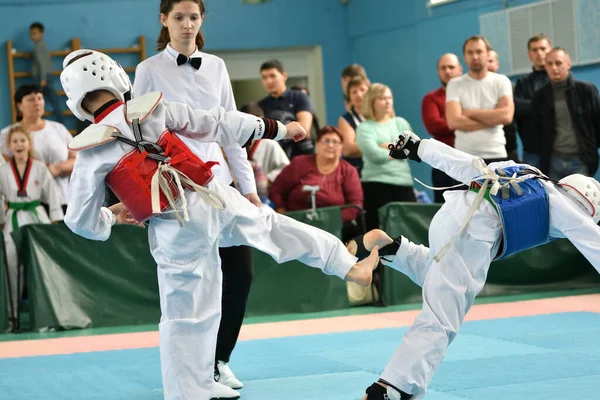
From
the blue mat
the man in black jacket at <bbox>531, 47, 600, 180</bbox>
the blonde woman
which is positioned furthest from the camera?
the man in black jacket at <bbox>531, 47, 600, 180</bbox>

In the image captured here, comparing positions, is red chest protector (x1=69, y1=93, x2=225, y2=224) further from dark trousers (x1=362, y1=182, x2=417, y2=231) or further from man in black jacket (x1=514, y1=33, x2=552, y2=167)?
man in black jacket (x1=514, y1=33, x2=552, y2=167)

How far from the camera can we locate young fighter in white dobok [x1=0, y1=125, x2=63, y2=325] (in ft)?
25.9

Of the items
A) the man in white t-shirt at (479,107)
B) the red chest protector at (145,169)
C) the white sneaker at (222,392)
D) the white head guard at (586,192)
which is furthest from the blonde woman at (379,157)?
the red chest protector at (145,169)

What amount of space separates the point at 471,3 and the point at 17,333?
25.3 feet

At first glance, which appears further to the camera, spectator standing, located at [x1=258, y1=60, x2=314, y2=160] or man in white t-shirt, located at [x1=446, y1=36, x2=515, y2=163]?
spectator standing, located at [x1=258, y1=60, x2=314, y2=160]

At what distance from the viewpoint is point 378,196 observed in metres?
8.30

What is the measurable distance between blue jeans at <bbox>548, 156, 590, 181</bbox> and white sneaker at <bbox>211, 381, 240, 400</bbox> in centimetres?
464

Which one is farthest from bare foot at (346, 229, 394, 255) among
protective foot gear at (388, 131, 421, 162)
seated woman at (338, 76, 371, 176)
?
seated woman at (338, 76, 371, 176)

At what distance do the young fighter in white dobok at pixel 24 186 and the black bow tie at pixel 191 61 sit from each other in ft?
13.1

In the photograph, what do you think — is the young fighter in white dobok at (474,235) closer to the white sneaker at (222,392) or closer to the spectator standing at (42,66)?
the white sneaker at (222,392)

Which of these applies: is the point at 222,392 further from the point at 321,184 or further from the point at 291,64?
the point at 291,64

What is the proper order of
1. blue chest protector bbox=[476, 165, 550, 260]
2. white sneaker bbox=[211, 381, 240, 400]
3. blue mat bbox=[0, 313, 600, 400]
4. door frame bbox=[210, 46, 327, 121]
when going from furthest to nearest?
door frame bbox=[210, 46, 327, 121], blue mat bbox=[0, 313, 600, 400], white sneaker bbox=[211, 381, 240, 400], blue chest protector bbox=[476, 165, 550, 260]

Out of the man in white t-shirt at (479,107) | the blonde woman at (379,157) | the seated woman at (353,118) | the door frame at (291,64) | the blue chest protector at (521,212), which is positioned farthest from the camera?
the door frame at (291,64)

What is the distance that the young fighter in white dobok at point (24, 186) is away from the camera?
25.9ft
